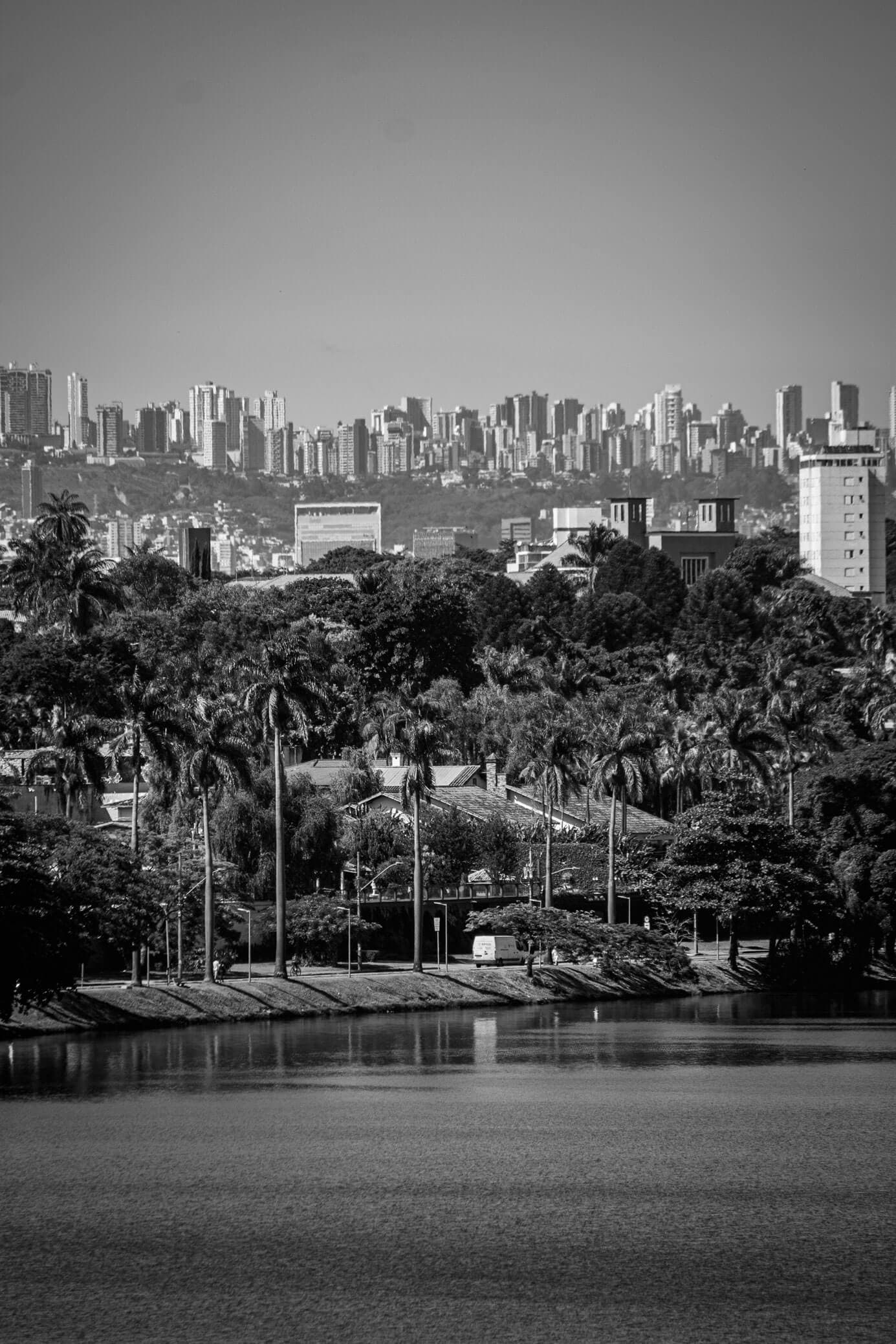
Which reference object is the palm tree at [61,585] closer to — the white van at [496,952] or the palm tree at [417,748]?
the palm tree at [417,748]

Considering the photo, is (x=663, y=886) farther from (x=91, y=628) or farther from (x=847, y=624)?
(x=847, y=624)

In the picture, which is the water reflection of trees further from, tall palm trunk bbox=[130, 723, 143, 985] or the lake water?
tall palm trunk bbox=[130, 723, 143, 985]

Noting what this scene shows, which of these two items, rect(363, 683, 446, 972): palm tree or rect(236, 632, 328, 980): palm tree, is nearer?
rect(236, 632, 328, 980): palm tree

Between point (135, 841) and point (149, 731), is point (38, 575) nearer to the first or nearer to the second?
point (149, 731)

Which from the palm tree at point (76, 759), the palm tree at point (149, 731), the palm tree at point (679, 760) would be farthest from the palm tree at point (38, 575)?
the palm tree at point (149, 731)

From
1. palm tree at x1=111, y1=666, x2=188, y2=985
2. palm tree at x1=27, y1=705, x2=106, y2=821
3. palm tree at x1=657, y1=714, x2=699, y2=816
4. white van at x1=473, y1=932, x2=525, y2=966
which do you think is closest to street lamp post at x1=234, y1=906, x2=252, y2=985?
palm tree at x1=111, y1=666, x2=188, y2=985

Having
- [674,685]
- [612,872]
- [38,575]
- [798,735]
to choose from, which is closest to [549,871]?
[612,872]
